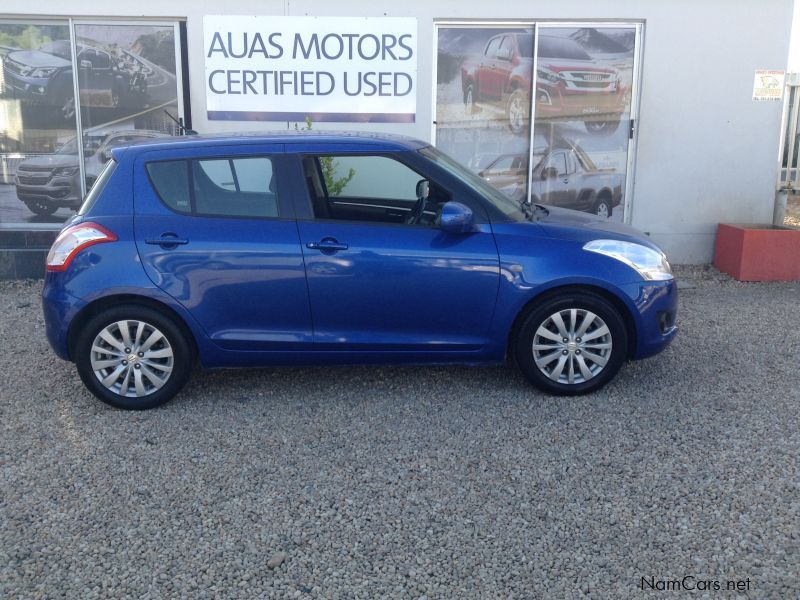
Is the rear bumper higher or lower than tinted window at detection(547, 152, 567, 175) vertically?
lower

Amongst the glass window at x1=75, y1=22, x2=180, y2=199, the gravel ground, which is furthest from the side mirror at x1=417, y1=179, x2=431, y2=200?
the glass window at x1=75, y1=22, x2=180, y2=199

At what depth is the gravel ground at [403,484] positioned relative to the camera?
11.3 feet

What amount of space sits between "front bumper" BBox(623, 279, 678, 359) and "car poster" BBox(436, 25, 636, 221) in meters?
4.48

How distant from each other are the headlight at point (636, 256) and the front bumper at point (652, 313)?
6 cm

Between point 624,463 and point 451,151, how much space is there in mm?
5832

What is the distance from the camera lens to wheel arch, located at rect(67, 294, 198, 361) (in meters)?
5.12

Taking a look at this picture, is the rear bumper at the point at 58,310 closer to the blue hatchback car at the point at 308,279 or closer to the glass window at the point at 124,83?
the blue hatchback car at the point at 308,279

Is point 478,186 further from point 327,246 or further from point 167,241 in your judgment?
point 167,241

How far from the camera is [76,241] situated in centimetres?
511

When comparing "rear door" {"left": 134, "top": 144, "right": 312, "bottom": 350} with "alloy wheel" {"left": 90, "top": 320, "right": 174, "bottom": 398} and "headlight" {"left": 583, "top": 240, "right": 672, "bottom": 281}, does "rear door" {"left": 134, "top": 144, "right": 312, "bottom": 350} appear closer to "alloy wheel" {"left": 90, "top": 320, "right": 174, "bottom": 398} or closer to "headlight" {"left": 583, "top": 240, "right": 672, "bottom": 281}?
"alloy wheel" {"left": 90, "top": 320, "right": 174, "bottom": 398}

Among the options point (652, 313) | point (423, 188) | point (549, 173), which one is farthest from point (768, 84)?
point (423, 188)

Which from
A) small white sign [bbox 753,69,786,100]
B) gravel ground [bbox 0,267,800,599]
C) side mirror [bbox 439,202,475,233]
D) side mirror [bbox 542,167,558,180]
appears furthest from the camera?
side mirror [bbox 542,167,558,180]

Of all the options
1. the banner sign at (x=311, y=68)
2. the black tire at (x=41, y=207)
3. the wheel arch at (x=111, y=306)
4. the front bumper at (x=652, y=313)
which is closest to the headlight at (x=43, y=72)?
the black tire at (x=41, y=207)

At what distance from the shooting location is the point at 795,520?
3.78 m
